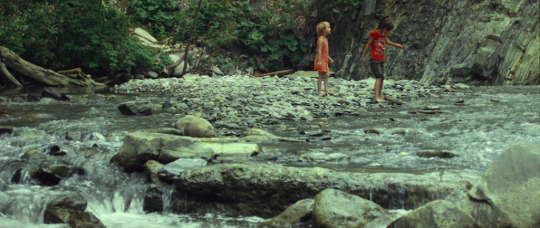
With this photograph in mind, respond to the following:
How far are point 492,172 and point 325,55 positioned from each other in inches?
245

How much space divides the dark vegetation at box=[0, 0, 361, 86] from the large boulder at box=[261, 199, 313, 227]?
11.6 m

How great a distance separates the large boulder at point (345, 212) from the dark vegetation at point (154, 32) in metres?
11.9

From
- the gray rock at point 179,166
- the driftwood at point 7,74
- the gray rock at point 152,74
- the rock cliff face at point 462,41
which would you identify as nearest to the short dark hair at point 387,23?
the rock cliff face at point 462,41

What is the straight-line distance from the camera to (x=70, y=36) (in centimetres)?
1334

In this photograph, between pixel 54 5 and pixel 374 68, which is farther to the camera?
pixel 54 5

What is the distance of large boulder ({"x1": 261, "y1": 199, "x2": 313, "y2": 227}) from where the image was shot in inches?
102

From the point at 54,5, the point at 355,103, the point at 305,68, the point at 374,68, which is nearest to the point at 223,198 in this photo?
the point at 355,103

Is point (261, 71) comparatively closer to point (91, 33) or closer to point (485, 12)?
point (91, 33)

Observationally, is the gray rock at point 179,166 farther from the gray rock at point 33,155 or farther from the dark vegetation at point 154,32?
the dark vegetation at point 154,32

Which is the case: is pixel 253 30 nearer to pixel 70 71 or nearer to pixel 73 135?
pixel 70 71

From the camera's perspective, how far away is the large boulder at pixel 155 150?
11.3 feet

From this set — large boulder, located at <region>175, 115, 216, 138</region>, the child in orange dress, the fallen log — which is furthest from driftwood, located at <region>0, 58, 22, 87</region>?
large boulder, located at <region>175, 115, 216, 138</region>

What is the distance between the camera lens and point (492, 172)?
2.34 m

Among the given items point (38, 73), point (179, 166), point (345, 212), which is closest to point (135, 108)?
point (179, 166)
